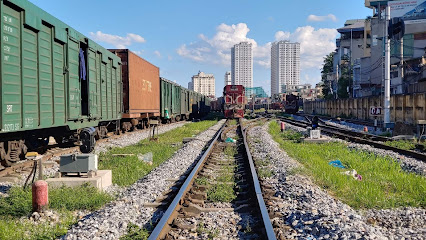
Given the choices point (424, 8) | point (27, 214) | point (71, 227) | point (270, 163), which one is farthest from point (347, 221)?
point (424, 8)

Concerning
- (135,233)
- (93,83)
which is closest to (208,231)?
(135,233)

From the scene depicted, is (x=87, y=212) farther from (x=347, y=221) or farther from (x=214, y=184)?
(x=347, y=221)

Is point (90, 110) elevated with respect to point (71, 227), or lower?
elevated

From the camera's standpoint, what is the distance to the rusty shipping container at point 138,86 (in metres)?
18.6

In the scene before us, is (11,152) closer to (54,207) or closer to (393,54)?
(54,207)

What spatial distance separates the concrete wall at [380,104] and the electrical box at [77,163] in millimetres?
19497

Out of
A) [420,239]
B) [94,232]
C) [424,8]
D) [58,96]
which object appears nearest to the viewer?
[420,239]

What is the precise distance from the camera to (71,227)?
5246 mm

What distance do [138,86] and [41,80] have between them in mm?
11860

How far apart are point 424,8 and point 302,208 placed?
6834 cm

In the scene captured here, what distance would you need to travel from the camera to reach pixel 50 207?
6.18 metres

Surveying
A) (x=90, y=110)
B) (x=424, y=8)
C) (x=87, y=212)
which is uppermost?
(x=424, y=8)

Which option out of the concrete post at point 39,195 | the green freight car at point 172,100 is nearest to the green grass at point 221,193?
the concrete post at point 39,195

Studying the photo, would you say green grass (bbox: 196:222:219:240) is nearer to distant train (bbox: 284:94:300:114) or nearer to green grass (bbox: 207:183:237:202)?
green grass (bbox: 207:183:237:202)
